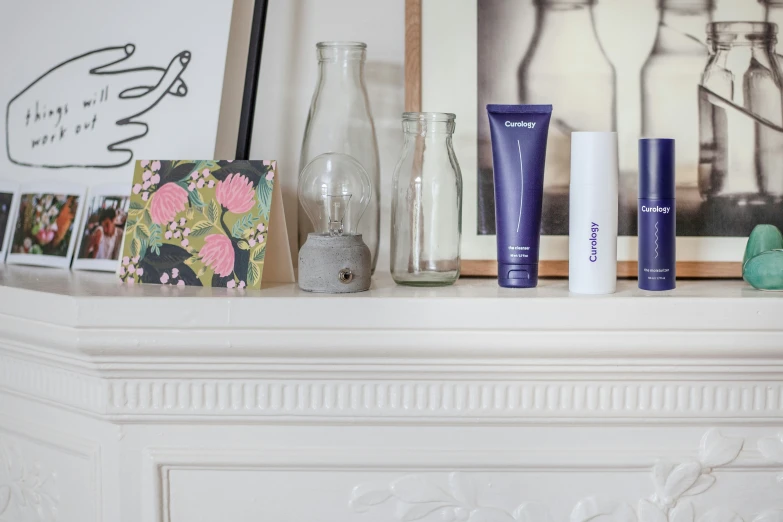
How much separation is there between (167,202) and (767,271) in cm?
54

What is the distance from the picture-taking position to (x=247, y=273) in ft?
2.21

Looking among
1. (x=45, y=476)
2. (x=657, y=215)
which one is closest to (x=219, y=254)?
(x=45, y=476)

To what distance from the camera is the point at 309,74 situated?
0.82 m

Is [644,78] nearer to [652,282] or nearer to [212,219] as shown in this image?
[652,282]

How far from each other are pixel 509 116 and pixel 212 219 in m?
0.28

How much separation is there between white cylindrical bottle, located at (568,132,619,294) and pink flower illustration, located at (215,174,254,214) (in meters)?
0.29

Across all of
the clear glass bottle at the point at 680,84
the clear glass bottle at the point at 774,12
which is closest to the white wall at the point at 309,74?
the clear glass bottle at the point at 680,84

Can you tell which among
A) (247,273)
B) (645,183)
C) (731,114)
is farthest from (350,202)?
(731,114)

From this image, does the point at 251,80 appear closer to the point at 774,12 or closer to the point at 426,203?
the point at 426,203

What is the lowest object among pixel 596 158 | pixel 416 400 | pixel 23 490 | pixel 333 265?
pixel 23 490

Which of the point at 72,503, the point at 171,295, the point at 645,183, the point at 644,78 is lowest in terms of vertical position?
the point at 72,503

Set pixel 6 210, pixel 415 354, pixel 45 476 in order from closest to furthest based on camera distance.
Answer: pixel 415 354 < pixel 45 476 < pixel 6 210

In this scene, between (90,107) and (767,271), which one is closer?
(767,271)

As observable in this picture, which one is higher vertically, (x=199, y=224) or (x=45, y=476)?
(x=199, y=224)
